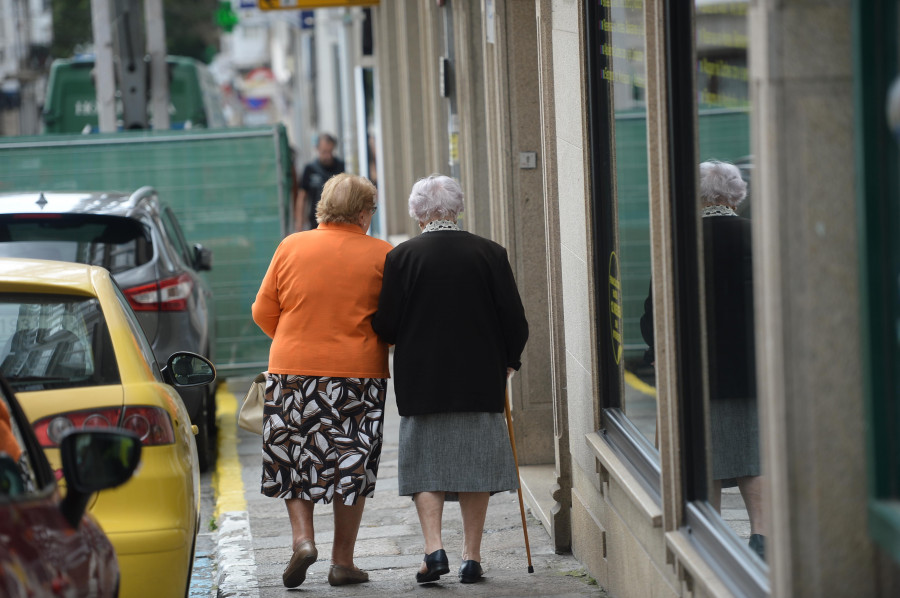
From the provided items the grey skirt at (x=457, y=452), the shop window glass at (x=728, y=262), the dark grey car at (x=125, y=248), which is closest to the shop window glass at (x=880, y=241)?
the shop window glass at (x=728, y=262)

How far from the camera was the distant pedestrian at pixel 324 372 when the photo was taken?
18.5 ft

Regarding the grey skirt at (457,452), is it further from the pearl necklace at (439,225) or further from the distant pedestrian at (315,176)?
the distant pedestrian at (315,176)

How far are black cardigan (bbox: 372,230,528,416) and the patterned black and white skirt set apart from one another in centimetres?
19

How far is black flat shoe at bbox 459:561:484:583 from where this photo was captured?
18.9ft

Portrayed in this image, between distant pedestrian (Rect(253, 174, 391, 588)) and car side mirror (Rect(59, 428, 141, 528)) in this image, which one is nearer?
car side mirror (Rect(59, 428, 141, 528))

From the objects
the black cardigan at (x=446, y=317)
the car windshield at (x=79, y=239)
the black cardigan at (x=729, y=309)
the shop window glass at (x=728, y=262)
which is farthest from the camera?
the car windshield at (x=79, y=239)

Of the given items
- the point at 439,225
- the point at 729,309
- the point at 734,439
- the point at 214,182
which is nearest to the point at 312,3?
the point at 214,182

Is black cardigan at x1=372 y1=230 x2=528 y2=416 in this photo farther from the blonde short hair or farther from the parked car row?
the parked car row

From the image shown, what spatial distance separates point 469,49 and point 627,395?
4.07 metres

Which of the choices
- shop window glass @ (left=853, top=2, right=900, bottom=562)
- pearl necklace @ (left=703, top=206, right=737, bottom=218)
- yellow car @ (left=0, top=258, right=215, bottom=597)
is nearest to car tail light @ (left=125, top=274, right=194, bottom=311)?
yellow car @ (left=0, top=258, right=215, bottom=597)

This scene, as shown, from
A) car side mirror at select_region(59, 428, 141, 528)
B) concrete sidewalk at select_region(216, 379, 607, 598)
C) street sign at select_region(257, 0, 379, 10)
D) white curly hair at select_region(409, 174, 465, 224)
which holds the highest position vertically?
street sign at select_region(257, 0, 379, 10)

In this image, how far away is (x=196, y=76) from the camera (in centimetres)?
1955

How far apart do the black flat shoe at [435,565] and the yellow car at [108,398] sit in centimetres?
115

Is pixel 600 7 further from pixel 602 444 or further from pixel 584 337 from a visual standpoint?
pixel 602 444
